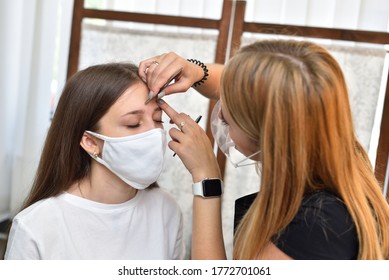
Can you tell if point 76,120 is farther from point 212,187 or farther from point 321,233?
point 321,233

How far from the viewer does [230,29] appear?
8.15 feet

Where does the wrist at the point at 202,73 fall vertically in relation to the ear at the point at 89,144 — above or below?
above

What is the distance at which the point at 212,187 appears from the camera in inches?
47.1

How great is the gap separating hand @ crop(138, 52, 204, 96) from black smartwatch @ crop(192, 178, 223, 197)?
0.34 metres

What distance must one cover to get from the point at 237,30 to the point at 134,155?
1352mm

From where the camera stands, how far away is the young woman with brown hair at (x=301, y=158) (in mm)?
963

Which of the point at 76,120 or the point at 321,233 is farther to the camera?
the point at 76,120

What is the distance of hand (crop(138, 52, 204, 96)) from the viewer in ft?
4.39

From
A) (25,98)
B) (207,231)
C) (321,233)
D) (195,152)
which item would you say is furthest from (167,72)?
(25,98)

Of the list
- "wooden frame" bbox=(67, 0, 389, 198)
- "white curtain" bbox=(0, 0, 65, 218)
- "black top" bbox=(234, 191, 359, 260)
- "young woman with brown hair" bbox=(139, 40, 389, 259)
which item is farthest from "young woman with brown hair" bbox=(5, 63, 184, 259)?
"white curtain" bbox=(0, 0, 65, 218)

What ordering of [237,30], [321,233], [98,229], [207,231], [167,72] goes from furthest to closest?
[237,30] → [98,229] → [167,72] → [207,231] → [321,233]

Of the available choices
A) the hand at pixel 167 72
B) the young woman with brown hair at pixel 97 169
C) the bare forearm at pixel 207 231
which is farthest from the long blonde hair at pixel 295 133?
the young woman with brown hair at pixel 97 169

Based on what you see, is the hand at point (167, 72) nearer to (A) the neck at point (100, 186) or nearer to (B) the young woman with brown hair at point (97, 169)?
(B) the young woman with brown hair at point (97, 169)

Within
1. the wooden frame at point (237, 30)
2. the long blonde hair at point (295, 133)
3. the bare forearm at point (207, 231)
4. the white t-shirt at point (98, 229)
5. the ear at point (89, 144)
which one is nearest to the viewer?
the long blonde hair at point (295, 133)
